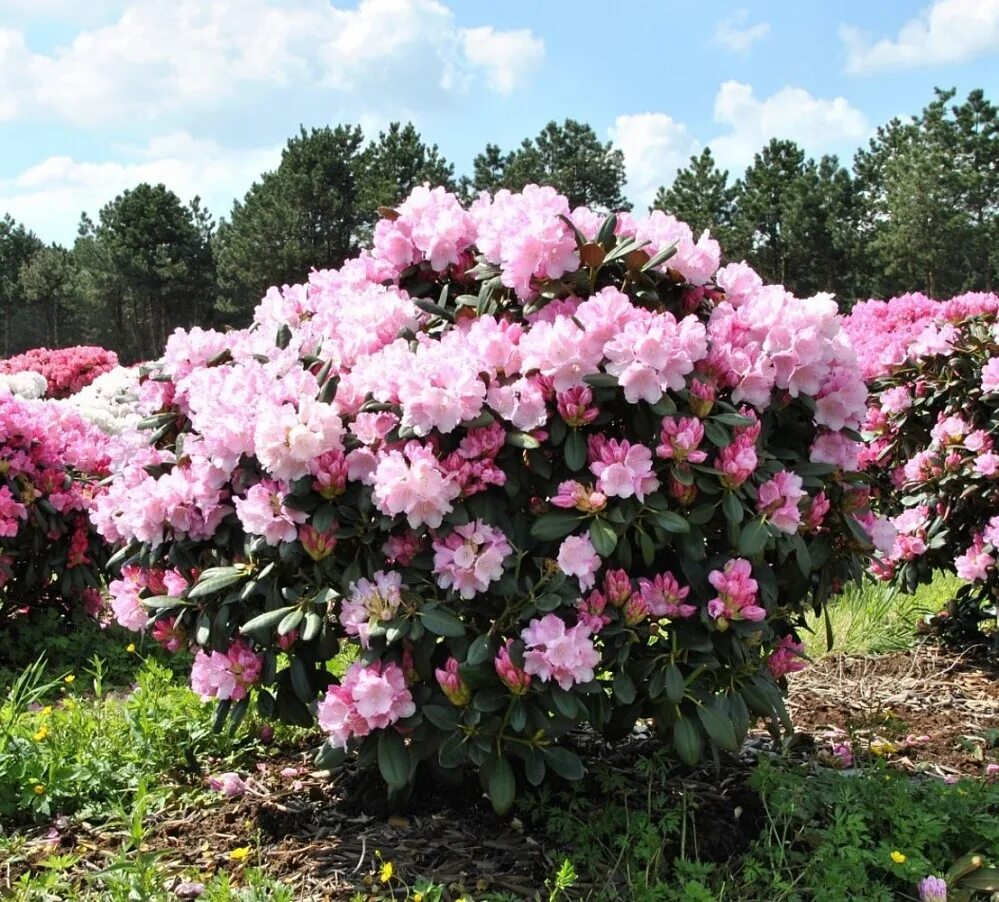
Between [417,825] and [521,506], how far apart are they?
882mm

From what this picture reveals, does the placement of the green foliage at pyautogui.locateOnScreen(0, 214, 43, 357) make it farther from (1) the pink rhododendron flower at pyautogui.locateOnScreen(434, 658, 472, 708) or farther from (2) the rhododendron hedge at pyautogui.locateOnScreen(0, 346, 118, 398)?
(1) the pink rhododendron flower at pyautogui.locateOnScreen(434, 658, 472, 708)

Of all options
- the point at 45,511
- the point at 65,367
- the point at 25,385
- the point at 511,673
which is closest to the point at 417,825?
the point at 511,673

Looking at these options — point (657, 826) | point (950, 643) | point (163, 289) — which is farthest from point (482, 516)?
point (163, 289)

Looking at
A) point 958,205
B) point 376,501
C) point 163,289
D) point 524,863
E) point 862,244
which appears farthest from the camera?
point 163,289

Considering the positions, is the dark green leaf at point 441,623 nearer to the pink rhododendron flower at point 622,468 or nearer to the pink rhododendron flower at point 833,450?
the pink rhododendron flower at point 622,468

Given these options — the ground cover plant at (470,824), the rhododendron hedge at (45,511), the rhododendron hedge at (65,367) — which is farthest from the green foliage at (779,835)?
the rhododendron hedge at (65,367)

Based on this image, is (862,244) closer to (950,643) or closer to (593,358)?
(950,643)

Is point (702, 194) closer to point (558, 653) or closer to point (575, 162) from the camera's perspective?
point (575, 162)

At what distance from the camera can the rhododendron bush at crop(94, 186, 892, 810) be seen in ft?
6.78

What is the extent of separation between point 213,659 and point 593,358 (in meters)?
1.12

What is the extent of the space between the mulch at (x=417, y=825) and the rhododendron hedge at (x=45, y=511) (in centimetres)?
199

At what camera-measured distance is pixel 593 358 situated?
2102 mm

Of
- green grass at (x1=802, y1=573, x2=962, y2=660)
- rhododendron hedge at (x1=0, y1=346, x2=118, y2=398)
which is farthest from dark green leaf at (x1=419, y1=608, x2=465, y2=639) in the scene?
rhododendron hedge at (x1=0, y1=346, x2=118, y2=398)

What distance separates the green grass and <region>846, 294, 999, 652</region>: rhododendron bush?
23 centimetres
